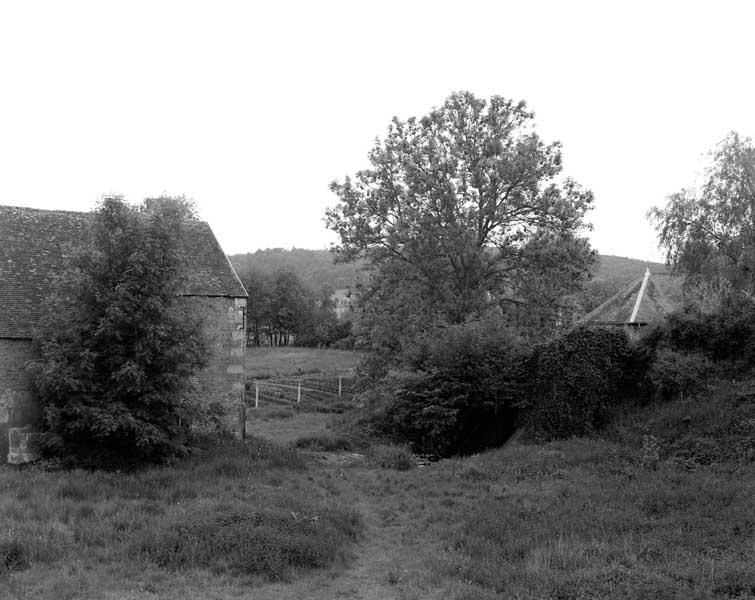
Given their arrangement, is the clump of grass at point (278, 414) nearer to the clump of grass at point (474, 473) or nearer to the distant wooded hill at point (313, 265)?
the clump of grass at point (474, 473)

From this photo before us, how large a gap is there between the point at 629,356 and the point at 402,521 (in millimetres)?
8942

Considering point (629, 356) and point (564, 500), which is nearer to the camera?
point (564, 500)

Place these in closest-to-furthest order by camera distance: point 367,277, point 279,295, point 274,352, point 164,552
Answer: point 164,552 < point 367,277 < point 274,352 < point 279,295

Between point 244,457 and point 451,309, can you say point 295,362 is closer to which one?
point 451,309

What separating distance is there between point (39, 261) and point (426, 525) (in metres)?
12.4

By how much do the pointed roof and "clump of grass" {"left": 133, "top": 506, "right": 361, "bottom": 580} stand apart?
21.3 metres

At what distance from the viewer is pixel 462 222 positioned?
24.7 meters

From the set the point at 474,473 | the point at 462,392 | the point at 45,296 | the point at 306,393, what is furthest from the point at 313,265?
the point at 474,473

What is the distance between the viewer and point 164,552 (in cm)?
848

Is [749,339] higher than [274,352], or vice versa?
[749,339]

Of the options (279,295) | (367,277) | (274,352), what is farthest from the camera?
(279,295)

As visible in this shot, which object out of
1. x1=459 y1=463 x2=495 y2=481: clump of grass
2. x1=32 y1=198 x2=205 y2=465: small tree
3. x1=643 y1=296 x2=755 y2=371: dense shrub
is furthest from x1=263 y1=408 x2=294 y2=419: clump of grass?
x1=643 y1=296 x2=755 y2=371: dense shrub

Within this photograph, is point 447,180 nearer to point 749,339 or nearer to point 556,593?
point 749,339

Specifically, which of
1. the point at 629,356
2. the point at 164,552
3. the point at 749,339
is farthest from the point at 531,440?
the point at 164,552
